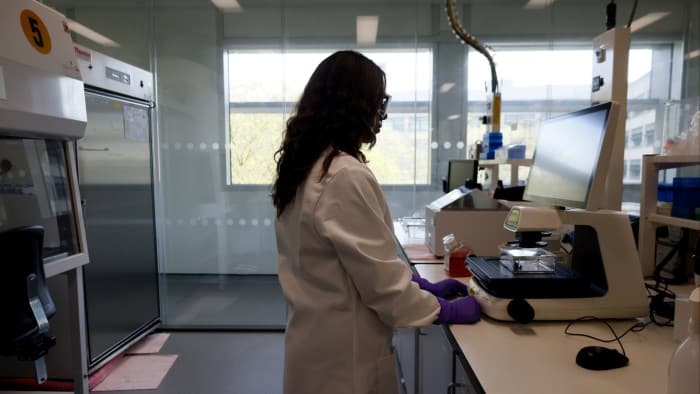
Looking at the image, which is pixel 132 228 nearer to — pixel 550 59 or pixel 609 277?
pixel 609 277

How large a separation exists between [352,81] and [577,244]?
0.84 meters

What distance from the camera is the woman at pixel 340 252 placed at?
38.6 inches

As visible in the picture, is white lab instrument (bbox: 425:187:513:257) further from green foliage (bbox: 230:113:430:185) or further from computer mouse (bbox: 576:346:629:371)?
green foliage (bbox: 230:113:430:185)

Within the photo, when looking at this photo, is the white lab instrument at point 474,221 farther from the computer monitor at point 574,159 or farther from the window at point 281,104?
the window at point 281,104

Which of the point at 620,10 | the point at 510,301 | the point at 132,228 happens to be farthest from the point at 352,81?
the point at 620,10

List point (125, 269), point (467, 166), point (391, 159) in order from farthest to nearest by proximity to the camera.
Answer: point (391, 159) → point (125, 269) → point (467, 166)

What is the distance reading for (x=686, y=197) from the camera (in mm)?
1435

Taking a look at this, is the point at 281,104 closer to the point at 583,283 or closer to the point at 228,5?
the point at 228,5

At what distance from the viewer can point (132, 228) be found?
268 cm

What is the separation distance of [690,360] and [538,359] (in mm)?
332

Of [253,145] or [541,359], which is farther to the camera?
[253,145]

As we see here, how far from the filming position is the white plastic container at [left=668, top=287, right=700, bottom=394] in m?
0.54

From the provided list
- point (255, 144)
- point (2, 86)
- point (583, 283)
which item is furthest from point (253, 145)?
point (583, 283)

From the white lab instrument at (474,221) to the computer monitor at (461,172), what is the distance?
16.4 inches
